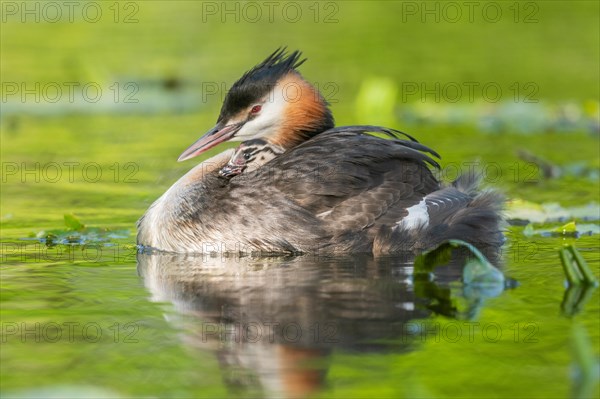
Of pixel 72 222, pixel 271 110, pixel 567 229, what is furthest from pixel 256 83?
pixel 567 229

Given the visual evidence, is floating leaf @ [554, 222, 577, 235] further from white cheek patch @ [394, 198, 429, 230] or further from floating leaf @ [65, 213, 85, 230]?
floating leaf @ [65, 213, 85, 230]

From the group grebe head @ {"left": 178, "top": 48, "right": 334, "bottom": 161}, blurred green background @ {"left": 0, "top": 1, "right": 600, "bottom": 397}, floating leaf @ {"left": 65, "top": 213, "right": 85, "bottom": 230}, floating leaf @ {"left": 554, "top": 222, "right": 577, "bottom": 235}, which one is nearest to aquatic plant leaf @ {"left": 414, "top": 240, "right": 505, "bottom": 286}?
blurred green background @ {"left": 0, "top": 1, "right": 600, "bottom": 397}

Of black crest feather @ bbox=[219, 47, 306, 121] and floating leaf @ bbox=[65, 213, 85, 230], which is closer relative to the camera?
black crest feather @ bbox=[219, 47, 306, 121]

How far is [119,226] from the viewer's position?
998cm

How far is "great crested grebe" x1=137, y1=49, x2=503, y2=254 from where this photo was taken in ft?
28.3

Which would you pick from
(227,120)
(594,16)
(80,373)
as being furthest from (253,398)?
(594,16)

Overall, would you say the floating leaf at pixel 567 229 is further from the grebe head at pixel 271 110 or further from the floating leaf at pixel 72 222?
the floating leaf at pixel 72 222

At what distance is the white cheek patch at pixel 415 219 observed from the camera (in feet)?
28.4

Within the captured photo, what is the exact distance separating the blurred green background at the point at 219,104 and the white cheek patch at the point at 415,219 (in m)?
0.86

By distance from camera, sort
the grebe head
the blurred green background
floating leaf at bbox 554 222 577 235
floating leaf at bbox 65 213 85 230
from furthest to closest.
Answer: floating leaf at bbox 65 213 85 230 → the grebe head → floating leaf at bbox 554 222 577 235 → the blurred green background

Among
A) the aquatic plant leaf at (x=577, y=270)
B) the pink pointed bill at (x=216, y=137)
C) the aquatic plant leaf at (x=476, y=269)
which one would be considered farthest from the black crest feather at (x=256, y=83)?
the aquatic plant leaf at (x=577, y=270)

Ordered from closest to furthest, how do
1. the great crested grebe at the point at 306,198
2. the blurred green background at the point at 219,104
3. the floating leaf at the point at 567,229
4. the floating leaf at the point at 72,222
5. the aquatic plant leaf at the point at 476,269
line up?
the blurred green background at the point at 219,104 → the aquatic plant leaf at the point at 476,269 → the great crested grebe at the point at 306,198 → the floating leaf at the point at 567,229 → the floating leaf at the point at 72,222

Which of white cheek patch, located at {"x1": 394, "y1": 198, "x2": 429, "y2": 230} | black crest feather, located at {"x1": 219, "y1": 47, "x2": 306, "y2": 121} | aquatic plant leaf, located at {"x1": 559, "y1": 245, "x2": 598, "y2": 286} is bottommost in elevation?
aquatic plant leaf, located at {"x1": 559, "y1": 245, "x2": 598, "y2": 286}

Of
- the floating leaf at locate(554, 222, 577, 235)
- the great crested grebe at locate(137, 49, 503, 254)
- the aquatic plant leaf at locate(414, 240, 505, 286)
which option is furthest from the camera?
the floating leaf at locate(554, 222, 577, 235)
